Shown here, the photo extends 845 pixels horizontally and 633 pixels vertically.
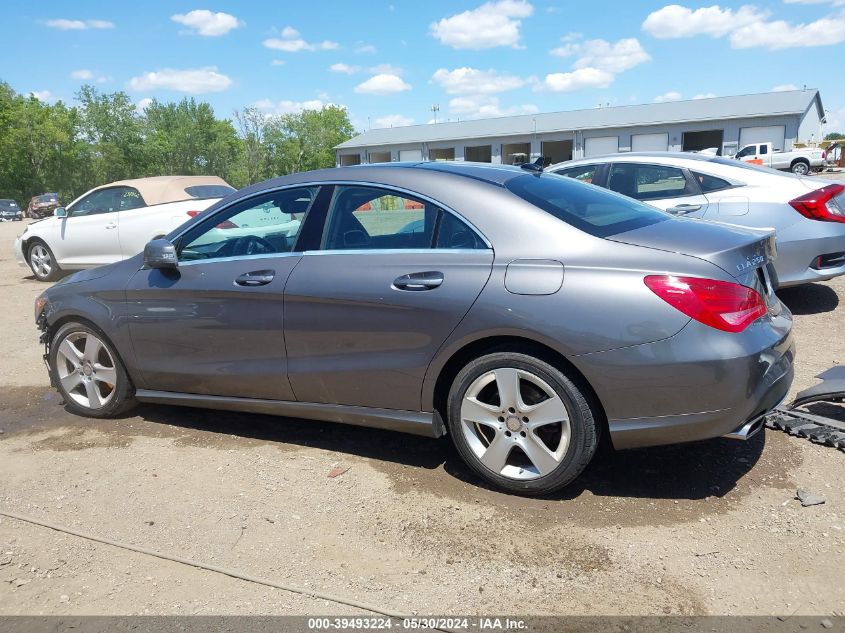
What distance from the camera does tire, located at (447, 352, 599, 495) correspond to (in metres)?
3.20

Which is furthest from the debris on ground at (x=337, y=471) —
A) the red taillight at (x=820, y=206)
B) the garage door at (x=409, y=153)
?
the garage door at (x=409, y=153)

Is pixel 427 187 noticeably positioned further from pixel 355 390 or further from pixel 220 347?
pixel 220 347

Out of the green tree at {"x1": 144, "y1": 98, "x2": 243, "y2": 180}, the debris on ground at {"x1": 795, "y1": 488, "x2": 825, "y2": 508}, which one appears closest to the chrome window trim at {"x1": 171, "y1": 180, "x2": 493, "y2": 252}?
the debris on ground at {"x1": 795, "y1": 488, "x2": 825, "y2": 508}

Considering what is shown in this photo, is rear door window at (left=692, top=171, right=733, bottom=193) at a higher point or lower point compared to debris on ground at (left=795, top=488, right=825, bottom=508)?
higher

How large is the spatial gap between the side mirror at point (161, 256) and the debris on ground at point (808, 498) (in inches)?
145

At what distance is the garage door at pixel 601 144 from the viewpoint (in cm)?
5008

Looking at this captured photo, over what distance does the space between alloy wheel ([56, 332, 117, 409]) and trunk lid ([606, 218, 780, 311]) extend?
3.47 m

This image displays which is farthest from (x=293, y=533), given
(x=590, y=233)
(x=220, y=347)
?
(x=590, y=233)

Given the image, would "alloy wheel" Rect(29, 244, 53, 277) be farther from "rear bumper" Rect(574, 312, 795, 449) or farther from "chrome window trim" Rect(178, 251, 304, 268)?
"rear bumper" Rect(574, 312, 795, 449)

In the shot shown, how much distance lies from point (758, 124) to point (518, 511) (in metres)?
49.2

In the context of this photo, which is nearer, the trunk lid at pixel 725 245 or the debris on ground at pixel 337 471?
the trunk lid at pixel 725 245

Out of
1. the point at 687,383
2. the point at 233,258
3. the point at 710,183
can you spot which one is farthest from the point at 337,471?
the point at 710,183

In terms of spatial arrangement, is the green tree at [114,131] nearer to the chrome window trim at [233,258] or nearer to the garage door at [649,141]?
the garage door at [649,141]

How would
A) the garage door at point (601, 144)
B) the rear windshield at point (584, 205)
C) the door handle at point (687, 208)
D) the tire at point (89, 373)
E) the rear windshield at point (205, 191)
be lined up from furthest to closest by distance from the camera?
the garage door at point (601, 144)
the rear windshield at point (205, 191)
the door handle at point (687, 208)
the tire at point (89, 373)
the rear windshield at point (584, 205)
